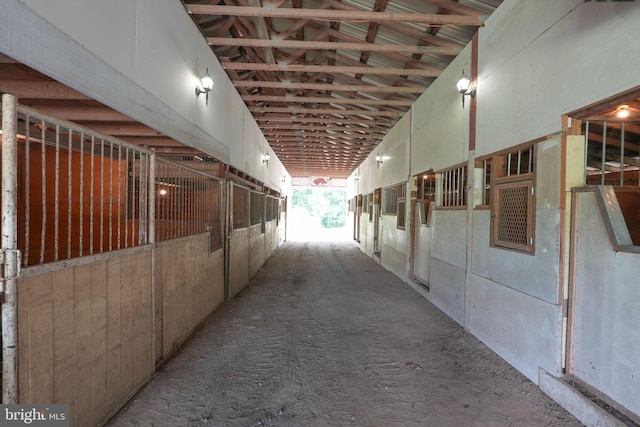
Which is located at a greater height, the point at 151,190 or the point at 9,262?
the point at 151,190

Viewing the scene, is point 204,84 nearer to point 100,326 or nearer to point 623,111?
point 100,326

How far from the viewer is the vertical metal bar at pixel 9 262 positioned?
1.53m

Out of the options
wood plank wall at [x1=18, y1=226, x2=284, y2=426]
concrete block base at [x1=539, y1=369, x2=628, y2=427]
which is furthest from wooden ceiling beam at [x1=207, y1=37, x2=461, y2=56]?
concrete block base at [x1=539, y1=369, x2=628, y2=427]

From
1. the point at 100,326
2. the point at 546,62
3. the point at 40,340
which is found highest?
the point at 546,62

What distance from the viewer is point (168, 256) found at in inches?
129

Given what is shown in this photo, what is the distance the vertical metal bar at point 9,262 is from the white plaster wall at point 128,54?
421 mm

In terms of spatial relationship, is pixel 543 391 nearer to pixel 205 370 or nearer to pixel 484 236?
pixel 484 236

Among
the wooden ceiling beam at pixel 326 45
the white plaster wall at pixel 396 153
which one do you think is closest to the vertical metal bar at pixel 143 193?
the wooden ceiling beam at pixel 326 45

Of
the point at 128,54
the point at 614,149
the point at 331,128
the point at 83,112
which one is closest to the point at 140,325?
the point at 83,112

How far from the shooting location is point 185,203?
3.94 meters

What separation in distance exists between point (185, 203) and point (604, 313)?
4.51m

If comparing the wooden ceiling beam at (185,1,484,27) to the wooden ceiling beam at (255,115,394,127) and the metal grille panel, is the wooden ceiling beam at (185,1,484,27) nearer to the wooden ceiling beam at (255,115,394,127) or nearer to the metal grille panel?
the metal grille panel

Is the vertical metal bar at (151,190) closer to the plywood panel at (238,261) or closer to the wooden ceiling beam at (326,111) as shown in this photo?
the plywood panel at (238,261)

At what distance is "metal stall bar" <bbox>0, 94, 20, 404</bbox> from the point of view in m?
1.53
